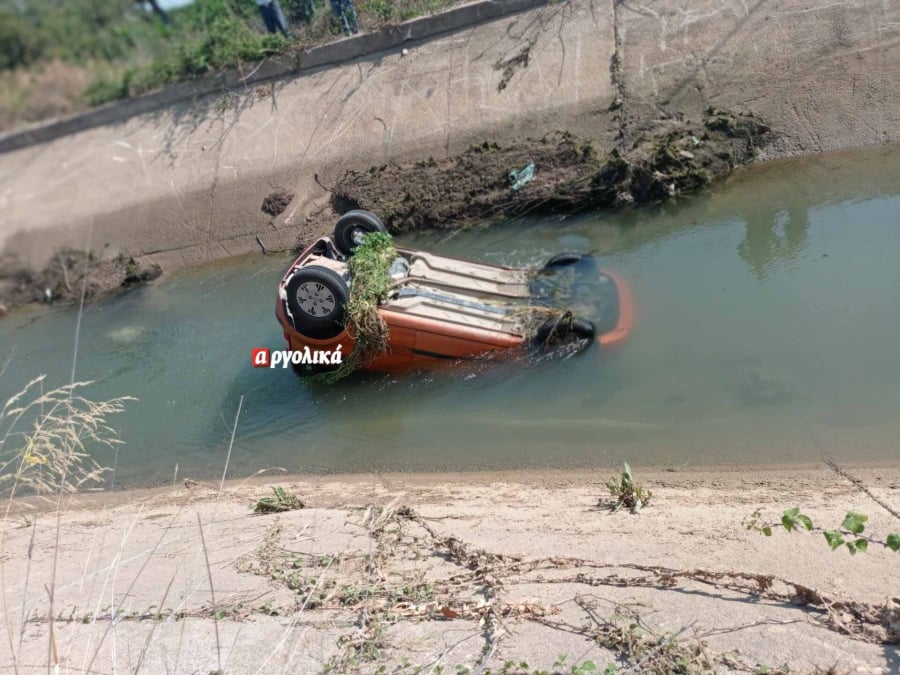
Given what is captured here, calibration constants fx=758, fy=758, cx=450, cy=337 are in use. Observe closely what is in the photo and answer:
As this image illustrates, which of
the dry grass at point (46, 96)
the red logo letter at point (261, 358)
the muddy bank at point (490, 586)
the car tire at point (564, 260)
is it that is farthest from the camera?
the dry grass at point (46, 96)

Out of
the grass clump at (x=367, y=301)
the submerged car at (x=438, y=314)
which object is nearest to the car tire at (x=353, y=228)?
the submerged car at (x=438, y=314)

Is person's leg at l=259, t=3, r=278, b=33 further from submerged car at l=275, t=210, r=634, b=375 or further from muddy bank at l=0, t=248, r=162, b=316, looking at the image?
submerged car at l=275, t=210, r=634, b=375

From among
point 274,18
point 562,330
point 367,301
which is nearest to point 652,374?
point 562,330

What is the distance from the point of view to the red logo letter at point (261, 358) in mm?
9352

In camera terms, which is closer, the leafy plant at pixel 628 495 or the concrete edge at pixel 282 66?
the leafy plant at pixel 628 495

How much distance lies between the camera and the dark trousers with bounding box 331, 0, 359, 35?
51.4 ft

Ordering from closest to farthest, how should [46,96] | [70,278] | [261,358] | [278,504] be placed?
1. [278,504]
2. [261,358]
3. [70,278]
4. [46,96]

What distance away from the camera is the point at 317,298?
314 inches

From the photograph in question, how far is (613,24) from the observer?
13.7 meters

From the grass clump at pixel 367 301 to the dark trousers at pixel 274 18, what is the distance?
9.68m

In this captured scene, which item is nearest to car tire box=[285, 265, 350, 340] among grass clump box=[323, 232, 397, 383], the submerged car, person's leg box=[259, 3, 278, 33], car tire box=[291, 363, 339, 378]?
the submerged car

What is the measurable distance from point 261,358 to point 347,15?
9.41 metres

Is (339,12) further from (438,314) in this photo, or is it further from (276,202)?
(438,314)

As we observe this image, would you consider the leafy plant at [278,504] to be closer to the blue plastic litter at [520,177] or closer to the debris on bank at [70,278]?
the blue plastic litter at [520,177]
